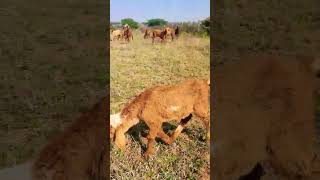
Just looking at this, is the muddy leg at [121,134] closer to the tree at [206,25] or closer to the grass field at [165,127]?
the grass field at [165,127]

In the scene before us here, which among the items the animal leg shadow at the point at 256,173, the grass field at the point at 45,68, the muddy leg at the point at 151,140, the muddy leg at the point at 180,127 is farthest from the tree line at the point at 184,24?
the animal leg shadow at the point at 256,173

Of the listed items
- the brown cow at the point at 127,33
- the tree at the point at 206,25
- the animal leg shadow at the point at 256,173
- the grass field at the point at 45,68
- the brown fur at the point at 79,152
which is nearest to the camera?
the brown fur at the point at 79,152

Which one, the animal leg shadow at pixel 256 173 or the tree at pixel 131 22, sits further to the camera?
the tree at pixel 131 22

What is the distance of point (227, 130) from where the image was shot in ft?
9.37

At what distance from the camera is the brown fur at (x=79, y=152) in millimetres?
2617

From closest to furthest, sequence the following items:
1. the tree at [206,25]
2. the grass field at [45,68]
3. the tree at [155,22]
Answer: the grass field at [45,68] → the tree at [206,25] → the tree at [155,22]

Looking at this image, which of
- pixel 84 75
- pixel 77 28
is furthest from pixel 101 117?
pixel 77 28

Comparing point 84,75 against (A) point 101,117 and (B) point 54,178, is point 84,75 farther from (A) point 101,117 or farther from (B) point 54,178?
(B) point 54,178

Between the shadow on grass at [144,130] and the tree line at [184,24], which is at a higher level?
the tree line at [184,24]

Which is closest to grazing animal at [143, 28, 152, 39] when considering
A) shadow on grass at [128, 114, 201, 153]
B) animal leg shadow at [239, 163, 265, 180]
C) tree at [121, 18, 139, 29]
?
tree at [121, 18, 139, 29]

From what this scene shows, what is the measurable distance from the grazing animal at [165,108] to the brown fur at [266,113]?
26cm

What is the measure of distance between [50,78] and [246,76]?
1.10m

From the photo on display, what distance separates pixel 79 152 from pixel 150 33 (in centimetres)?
124

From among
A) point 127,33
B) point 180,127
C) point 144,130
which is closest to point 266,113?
point 180,127
